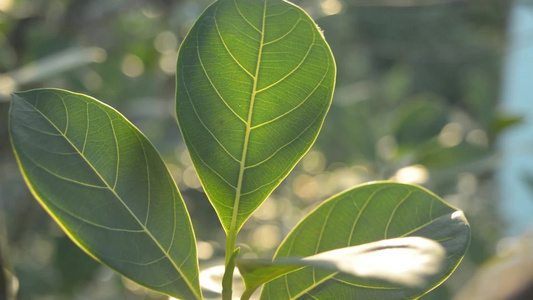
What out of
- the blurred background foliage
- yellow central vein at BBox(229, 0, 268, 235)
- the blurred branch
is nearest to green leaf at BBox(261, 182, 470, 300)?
yellow central vein at BBox(229, 0, 268, 235)

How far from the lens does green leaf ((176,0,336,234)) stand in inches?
14.1

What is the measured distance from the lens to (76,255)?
826 millimetres

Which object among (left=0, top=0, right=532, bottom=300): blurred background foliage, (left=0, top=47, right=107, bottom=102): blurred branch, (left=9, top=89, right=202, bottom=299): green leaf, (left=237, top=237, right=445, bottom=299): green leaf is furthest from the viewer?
(left=0, top=0, right=532, bottom=300): blurred background foliage

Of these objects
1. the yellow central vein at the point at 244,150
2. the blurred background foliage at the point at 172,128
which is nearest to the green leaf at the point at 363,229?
the yellow central vein at the point at 244,150

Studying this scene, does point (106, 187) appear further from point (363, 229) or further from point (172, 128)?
point (172, 128)

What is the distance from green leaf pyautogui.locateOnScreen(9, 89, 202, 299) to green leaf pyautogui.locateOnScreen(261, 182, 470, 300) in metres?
0.07

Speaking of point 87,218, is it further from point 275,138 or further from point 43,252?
point 43,252

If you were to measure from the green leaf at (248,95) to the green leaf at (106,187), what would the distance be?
0.03m

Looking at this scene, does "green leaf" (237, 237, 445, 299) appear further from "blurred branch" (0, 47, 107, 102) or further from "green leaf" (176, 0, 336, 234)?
"blurred branch" (0, 47, 107, 102)

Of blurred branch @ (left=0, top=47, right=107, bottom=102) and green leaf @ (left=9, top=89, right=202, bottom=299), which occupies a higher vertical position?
blurred branch @ (left=0, top=47, right=107, bottom=102)

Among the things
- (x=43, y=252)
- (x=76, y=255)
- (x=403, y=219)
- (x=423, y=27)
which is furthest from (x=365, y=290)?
(x=423, y=27)

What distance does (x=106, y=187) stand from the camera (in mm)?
350

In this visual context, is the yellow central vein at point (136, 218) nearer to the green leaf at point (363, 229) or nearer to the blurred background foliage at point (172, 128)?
the green leaf at point (363, 229)

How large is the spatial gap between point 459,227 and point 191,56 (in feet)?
0.68
